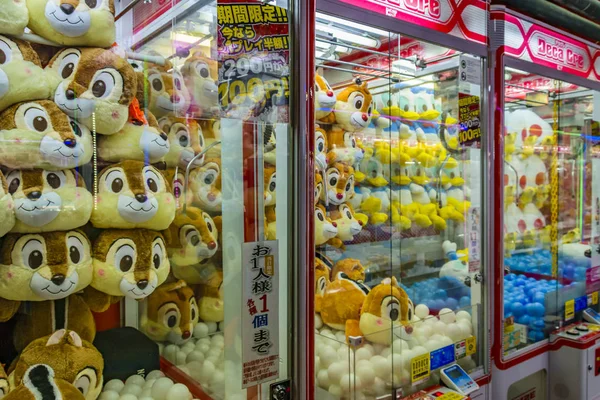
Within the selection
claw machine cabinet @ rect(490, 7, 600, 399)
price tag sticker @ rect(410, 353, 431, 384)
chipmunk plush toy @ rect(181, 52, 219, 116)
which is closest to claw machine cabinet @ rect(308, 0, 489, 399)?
price tag sticker @ rect(410, 353, 431, 384)

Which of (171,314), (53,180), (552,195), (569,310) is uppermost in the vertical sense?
(53,180)

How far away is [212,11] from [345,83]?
46.5 inches

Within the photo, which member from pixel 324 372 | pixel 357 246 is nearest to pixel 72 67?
pixel 324 372

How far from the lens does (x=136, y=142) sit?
4.96 feet

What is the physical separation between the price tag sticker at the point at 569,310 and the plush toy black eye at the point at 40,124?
3.13 m

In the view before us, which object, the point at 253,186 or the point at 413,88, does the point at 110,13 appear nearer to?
the point at 253,186

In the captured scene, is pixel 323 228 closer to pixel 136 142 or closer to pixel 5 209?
pixel 136 142

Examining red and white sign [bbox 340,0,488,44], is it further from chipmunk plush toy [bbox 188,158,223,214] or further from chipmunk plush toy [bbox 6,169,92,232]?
chipmunk plush toy [bbox 6,169,92,232]

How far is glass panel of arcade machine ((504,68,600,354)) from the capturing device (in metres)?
3.29

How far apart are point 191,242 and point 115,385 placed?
50 centimetres

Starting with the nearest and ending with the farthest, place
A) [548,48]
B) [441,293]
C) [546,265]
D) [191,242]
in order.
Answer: [191,242], [441,293], [548,48], [546,265]

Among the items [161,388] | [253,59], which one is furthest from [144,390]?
[253,59]

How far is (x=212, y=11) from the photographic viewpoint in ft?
4.93

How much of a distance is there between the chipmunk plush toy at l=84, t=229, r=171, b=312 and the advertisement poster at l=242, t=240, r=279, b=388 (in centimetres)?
29
